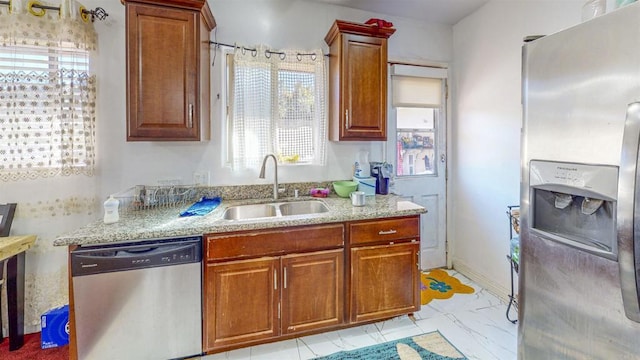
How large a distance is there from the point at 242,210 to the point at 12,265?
146cm

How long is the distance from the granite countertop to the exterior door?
0.85 meters

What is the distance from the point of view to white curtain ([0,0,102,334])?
6.24 ft

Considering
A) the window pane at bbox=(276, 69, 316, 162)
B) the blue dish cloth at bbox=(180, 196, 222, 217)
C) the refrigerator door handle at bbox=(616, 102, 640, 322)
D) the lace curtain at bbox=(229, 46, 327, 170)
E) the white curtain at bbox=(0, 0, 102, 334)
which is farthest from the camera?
the window pane at bbox=(276, 69, 316, 162)

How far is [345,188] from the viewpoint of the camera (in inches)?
102

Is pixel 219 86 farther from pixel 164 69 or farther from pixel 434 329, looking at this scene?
pixel 434 329

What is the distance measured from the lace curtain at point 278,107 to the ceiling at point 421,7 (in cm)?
64

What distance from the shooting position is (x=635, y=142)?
0.87m

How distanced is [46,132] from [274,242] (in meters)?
1.67

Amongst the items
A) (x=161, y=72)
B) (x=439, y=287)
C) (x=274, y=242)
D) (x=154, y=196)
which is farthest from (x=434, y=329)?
(x=161, y=72)

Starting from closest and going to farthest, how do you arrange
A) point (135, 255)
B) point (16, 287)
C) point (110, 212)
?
point (135, 255)
point (110, 212)
point (16, 287)

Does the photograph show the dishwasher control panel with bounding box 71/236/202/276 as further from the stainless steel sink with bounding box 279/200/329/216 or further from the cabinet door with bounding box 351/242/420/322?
the cabinet door with bounding box 351/242/420/322

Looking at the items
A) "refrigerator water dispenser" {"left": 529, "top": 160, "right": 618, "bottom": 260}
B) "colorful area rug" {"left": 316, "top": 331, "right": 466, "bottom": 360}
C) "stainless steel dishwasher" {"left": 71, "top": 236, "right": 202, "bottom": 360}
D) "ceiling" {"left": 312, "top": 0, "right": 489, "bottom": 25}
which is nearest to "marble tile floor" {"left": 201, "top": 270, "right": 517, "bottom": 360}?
"colorful area rug" {"left": 316, "top": 331, "right": 466, "bottom": 360}

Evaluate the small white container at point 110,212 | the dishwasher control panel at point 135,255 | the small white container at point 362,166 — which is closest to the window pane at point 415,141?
the small white container at point 362,166

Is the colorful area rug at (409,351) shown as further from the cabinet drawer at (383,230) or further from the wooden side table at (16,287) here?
the wooden side table at (16,287)
